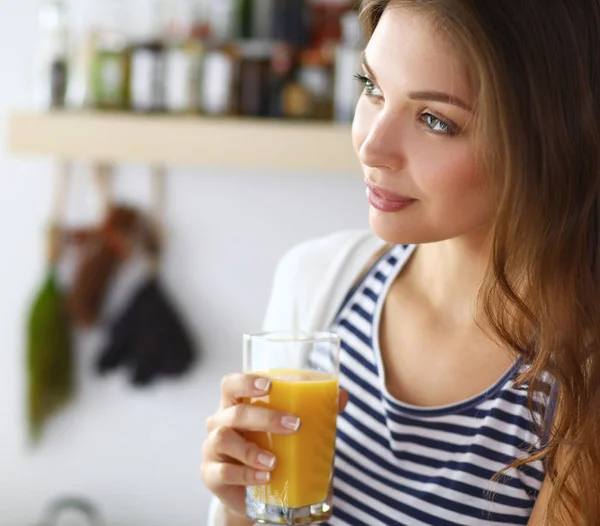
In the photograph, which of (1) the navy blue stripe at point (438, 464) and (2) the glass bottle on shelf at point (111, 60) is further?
(2) the glass bottle on shelf at point (111, 60)

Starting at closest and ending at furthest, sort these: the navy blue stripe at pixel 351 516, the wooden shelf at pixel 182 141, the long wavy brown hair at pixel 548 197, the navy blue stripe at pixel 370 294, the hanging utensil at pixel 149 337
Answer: the long wavy brown hair at pixel 548 197, the navy blue stripe at pixel 351 516, the navy blue stripe at pixel 370 294, the wooden shelf at pixel 182 141, the hanging utensil at pixel 149 337

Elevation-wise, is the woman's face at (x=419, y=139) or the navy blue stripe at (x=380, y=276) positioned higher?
the woman's face at (x=419, y=139)

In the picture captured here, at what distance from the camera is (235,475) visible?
1021mm

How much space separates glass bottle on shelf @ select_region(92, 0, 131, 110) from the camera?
2.13 meters

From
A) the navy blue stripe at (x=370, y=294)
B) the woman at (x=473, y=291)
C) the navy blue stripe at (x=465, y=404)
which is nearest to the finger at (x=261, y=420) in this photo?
the woman at (x=473, y=291)

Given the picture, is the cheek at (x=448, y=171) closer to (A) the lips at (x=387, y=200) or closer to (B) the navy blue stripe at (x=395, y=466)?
(A) the lips at (x=387, y=200)

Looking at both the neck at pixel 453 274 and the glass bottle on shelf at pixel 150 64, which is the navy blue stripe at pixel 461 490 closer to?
the neck at pixel 453 274

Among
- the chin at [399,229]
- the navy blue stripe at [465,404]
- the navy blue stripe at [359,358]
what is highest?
the chin at [399,229]

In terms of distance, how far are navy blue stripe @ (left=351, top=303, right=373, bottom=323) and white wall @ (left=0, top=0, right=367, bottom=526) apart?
3.53ft

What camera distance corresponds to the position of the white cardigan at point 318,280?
4.06ft

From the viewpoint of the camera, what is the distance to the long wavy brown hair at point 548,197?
913mm

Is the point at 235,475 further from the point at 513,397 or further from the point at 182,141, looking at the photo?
the point at 182,141

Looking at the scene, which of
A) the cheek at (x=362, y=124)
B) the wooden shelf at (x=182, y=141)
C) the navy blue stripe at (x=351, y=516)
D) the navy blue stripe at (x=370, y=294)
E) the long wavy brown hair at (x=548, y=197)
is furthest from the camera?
the wooden shelf at (x=182, y=141)

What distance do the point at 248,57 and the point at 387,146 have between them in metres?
1.27
